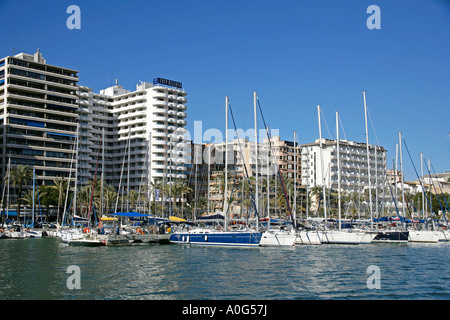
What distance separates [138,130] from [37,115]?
32.4 metres

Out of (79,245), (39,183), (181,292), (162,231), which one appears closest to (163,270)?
(181,292)

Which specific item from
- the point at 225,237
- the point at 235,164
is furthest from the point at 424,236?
the point at 235,164

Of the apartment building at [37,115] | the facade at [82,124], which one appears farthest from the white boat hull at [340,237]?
the apartment building at [37,115]

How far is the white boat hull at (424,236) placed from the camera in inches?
2601

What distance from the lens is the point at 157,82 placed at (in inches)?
5733

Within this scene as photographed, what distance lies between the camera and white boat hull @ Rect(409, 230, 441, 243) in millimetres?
66062

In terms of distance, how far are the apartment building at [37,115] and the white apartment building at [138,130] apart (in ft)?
31.6

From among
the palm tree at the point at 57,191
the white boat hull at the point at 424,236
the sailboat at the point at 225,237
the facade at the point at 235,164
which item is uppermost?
the facade at the point at 235,164

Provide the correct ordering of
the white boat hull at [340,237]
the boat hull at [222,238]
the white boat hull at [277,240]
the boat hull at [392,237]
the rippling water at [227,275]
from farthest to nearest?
1. the boat hull at [392,237]
2. the white boat hull at [340,237]
3. the white boat hull at [277,240]
4. the boat hull at [222,238]
5. the rippling water at [227,275]

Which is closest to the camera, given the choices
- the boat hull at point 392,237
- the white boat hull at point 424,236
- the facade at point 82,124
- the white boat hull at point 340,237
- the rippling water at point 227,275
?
the rippling water at point 227,275

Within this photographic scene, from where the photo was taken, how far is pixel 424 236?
218 ft

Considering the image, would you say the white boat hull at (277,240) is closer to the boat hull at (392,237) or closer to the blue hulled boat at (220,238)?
the blue hulled boat at (220,238)

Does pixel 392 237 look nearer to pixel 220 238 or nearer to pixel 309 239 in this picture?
pixel 309 239
